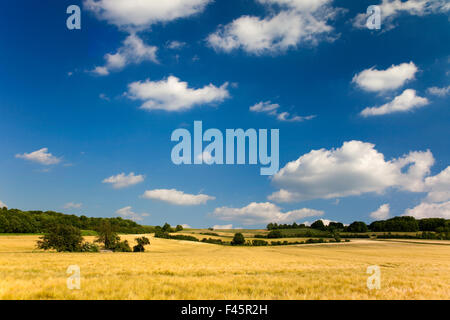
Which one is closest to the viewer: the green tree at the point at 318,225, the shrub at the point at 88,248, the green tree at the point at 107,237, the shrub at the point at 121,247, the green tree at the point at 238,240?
the shrub at the point at 88,248

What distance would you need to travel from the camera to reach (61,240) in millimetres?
67000

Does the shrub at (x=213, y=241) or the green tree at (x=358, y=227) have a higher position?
the green tree at (x=358, y=227)

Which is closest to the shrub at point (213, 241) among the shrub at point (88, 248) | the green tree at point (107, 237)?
the green tree at point (107, 237)

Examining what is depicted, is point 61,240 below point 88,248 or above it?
above

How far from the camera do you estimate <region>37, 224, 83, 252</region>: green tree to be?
66750 millimetres

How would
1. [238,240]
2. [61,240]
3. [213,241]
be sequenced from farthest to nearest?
[213,241]
[238,240]
[61,240]

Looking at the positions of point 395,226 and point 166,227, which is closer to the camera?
point 395,226

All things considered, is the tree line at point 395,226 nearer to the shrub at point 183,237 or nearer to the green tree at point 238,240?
the green tree at point 238,240

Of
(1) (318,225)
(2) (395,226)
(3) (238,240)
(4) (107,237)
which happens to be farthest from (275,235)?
(4) (107,237)

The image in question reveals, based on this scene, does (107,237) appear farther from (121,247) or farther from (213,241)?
Result: (213,241)

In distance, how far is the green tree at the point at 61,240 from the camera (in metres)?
66.8
